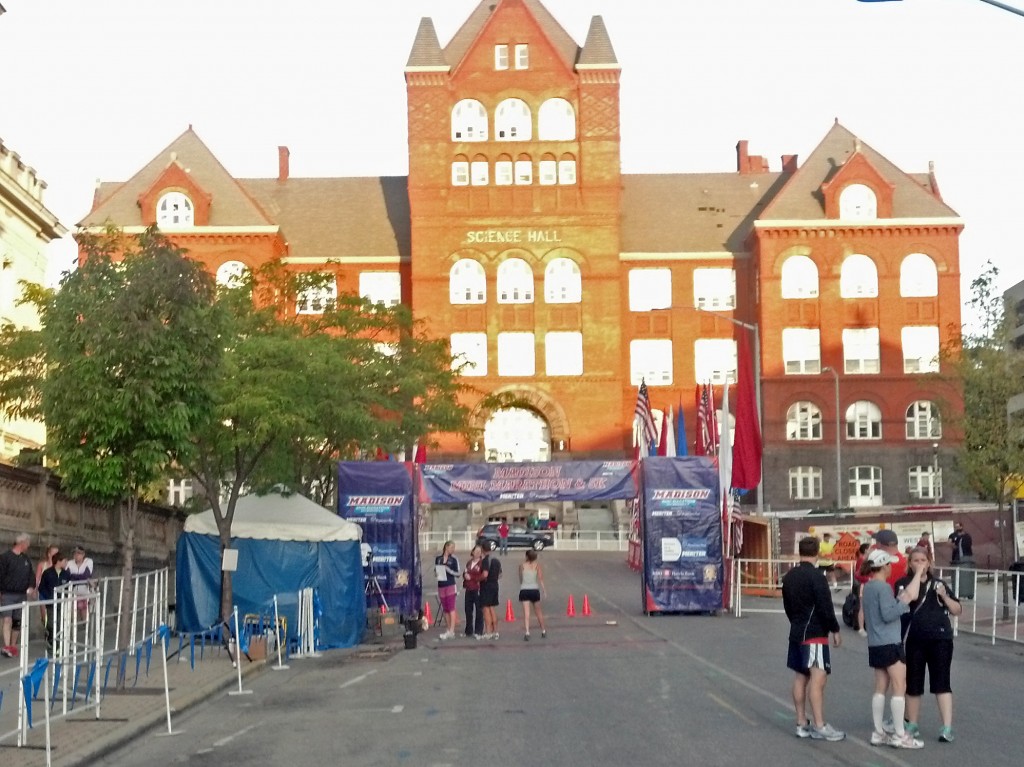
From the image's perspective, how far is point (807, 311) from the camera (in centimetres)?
7100

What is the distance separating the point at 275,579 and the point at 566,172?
46467mm

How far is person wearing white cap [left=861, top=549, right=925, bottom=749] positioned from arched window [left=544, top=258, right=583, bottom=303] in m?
58.2

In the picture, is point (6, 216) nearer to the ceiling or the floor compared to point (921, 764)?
nearer to the ceiling

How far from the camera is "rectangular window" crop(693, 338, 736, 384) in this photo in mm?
73500

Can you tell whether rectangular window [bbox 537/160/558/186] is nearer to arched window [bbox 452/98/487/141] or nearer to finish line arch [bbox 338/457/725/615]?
arched window [bbox 452/98/487/141]

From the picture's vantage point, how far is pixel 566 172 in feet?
234

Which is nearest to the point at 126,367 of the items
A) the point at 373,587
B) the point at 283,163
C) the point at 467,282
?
the point at 373,587

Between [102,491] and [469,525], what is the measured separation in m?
51.9

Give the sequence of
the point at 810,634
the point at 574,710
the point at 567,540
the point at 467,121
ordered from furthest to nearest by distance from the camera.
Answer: the point at 467,121
the point at 567,540
the point at 574,710
the point at 810,634

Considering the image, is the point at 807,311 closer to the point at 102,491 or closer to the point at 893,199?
the point at 893,199

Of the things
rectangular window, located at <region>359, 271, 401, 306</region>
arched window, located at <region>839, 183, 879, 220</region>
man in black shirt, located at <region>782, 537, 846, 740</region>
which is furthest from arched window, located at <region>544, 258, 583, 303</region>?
man in black shirt, located at <region>782, 537, 846, 740</region>

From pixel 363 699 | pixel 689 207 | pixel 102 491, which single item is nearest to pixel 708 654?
pixel 363 699

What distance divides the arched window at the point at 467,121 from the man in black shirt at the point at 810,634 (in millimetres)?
59106

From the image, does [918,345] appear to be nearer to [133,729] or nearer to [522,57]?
[522,57]
